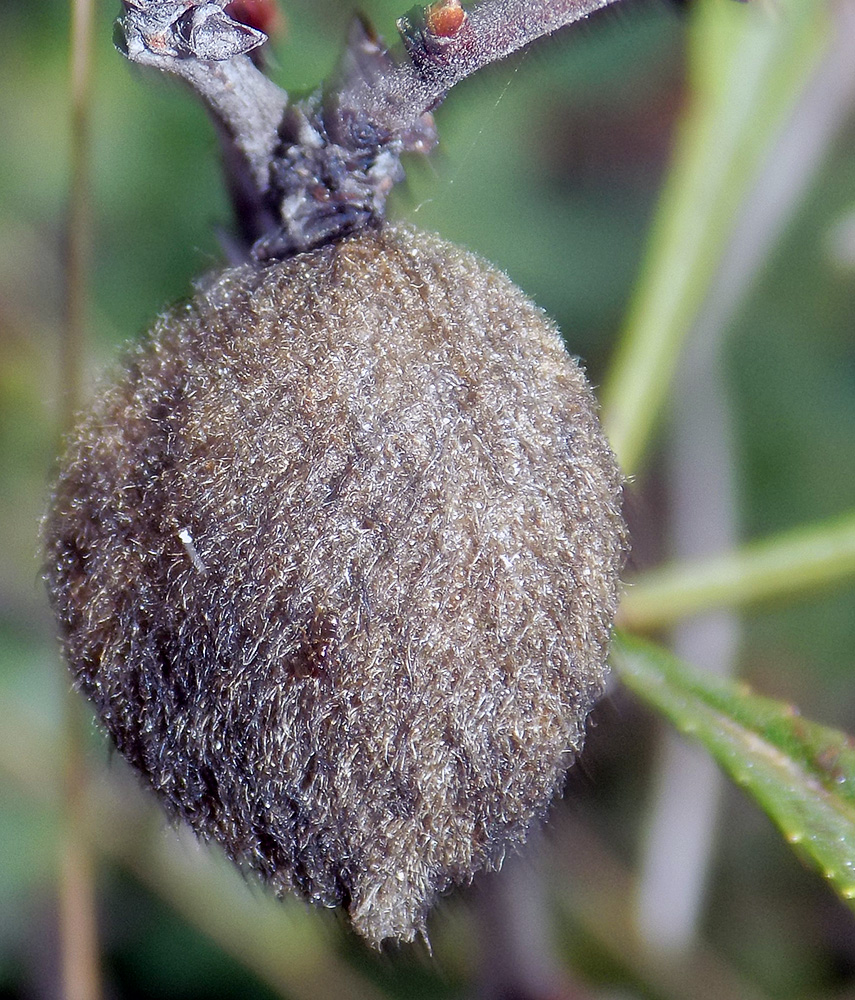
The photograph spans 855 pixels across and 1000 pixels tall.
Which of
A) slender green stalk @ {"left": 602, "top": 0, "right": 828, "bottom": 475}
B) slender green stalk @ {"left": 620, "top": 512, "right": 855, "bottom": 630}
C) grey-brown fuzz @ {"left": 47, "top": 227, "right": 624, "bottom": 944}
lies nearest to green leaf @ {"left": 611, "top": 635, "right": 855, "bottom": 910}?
slender green stalk @ {"left": 620, "top": 512, "right": 855, "bottom": 630}

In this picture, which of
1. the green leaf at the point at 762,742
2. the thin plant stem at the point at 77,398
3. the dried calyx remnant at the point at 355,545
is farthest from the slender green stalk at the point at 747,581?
the thin plant stem at the point at 77,398

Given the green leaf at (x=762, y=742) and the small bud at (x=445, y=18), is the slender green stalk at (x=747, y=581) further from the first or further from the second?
the small bud at (x=445, y=18)

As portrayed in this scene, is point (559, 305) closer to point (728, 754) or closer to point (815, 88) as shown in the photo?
point (815, 88)

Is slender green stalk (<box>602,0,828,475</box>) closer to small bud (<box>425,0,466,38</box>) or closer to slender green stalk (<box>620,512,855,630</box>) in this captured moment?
slender green stalk (<box>620,512,855,630</box>)

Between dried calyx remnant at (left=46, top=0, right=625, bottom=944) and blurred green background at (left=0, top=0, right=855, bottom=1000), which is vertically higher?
dried calyx remnant at (left=46, top=0, right=625, bottom=944)

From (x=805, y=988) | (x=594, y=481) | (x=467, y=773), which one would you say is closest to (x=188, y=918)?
(x=805, y=988)

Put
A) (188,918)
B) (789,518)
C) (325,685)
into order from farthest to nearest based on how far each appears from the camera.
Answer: (789,518) → (188,918) → (325,685)

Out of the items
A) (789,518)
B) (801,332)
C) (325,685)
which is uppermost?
(325,685)
